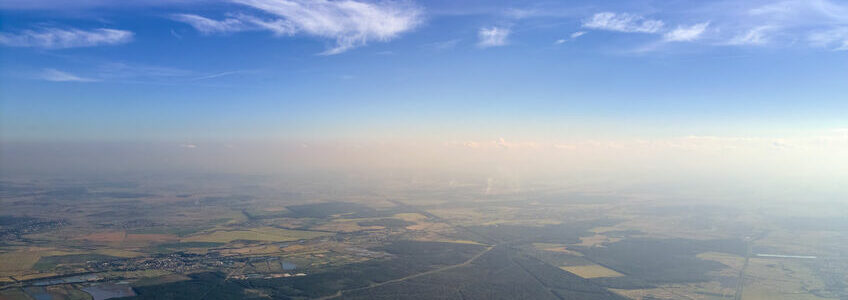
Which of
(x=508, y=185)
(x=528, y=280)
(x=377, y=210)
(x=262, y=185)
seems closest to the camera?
(x=528, y=280)

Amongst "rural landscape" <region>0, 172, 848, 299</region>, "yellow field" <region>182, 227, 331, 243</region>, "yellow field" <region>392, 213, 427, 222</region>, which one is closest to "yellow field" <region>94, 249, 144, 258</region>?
"rural landscape" <region>0, 172, 848, 299</region>

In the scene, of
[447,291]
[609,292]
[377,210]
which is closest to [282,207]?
[377,210]

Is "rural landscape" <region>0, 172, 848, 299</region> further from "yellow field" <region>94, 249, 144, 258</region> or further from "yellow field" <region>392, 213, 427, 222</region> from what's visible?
"yellow field" <region>392, 213, 427, 222</region>

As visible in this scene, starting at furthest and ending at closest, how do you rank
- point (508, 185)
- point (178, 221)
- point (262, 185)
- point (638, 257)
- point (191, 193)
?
point (508, 185), point (262, 185), point (191, 193), point (178, 221), point (638, 257)

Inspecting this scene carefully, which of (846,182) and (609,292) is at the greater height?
(846,182)

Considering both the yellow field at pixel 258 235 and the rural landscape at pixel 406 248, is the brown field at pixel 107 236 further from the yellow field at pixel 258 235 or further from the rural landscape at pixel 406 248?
the yellow field at pixel 258 235

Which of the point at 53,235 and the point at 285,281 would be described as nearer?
the point at 285,281

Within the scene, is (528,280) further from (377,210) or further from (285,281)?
(377,210)
